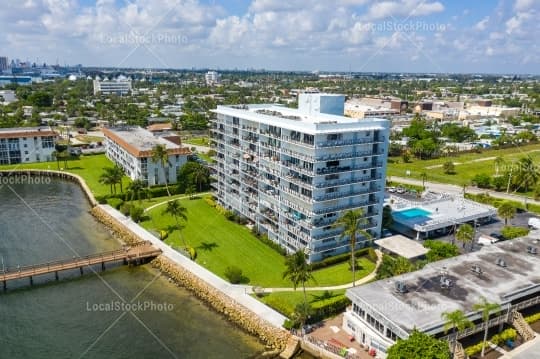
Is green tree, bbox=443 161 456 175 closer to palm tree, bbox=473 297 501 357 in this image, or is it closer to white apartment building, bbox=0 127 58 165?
palm tree, bbox=473 297 501 357

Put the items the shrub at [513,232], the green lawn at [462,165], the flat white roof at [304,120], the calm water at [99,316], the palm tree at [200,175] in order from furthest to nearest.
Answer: the green lawn at [462,165]
the palm tree at [200,175]
the shrub at [513,232]
the flat white roof at [304,120]
the calm water at [99,316]

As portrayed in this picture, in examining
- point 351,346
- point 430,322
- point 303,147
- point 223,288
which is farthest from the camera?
point 303,147

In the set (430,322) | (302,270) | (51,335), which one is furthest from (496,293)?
(51,335)

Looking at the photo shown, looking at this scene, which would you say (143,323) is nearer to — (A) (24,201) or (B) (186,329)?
(B) (186,329)

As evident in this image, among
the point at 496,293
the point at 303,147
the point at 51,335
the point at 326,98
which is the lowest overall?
the point at 51,335

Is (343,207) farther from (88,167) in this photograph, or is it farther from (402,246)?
(88,167)

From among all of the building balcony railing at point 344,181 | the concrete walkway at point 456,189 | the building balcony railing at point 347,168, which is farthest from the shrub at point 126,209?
the concrete walkway at point 456,189

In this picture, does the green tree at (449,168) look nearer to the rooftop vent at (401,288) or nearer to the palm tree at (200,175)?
the palm tree at (200,175)
